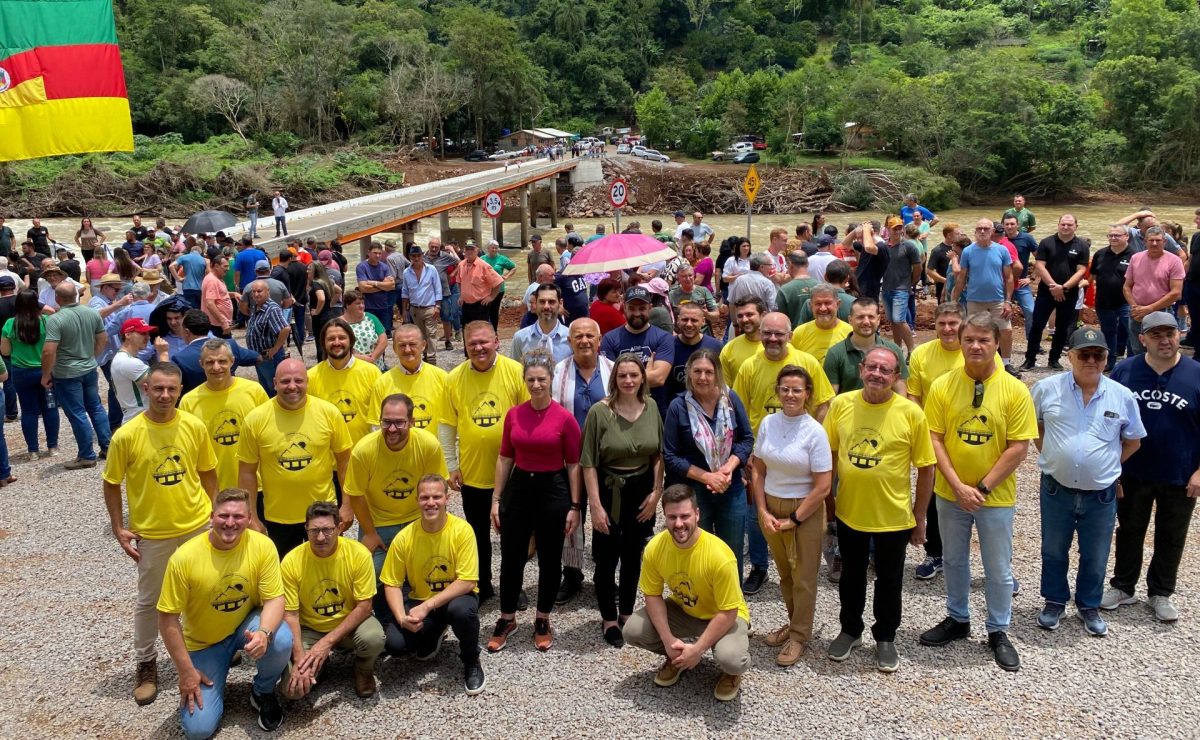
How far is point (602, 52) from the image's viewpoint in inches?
3853

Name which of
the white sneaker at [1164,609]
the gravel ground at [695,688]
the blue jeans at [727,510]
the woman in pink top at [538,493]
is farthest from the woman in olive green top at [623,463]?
the white sneaker at [1164,609]

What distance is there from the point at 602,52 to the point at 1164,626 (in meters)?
101

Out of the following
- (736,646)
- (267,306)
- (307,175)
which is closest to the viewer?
(736,646)

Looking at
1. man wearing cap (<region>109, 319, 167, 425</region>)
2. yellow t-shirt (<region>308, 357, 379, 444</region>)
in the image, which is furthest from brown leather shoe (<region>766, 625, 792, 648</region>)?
man wearing cap (<region>109, 319, 167, 425</region>)

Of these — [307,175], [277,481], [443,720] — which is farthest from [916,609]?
[307,175]

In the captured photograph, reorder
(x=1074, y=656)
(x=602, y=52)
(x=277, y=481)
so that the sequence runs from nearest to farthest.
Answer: (x=1074, y=656), (x=277, y=481), (x=602, y=52)

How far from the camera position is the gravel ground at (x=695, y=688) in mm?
3982

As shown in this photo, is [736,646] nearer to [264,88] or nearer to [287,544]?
[287,544]

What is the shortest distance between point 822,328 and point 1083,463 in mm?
1940

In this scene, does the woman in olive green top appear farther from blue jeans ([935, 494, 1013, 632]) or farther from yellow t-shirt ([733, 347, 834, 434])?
blue jeans ([935, 494, 1013, 632])

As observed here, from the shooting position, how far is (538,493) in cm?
467

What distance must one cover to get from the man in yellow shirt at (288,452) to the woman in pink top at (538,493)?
3.01 feet

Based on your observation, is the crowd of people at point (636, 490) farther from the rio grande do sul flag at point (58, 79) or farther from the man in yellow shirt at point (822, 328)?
the rio grande do sul flag at point (58, 79)

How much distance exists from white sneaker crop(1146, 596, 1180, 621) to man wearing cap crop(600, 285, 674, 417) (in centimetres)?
305
